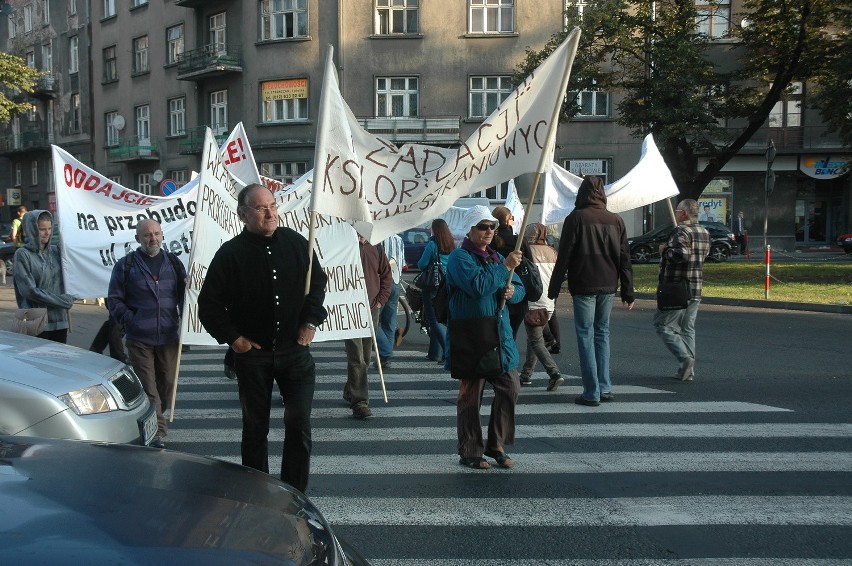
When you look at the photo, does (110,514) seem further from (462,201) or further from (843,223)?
(843,223)

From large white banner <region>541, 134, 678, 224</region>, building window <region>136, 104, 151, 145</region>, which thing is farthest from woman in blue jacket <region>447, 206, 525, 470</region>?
building window <region>136, 104, 151, 145</region>

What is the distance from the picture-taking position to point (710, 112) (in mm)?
26641

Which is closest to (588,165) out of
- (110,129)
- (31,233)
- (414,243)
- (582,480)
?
(414,243)

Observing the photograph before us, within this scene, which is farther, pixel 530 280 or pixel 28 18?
pixel 28 18

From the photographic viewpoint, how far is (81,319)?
54.2 feet

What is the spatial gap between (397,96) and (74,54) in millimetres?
22814

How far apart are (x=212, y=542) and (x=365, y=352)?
573cm

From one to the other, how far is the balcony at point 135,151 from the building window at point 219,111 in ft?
13.0

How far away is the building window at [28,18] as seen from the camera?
52.8 meters

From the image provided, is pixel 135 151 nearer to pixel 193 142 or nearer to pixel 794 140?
pixel 193 142

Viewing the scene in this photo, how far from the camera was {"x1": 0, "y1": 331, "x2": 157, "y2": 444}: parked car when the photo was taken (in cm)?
493

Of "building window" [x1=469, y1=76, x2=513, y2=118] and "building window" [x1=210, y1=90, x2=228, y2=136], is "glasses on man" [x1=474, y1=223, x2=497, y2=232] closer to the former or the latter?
"building window" [x1=469, y1=76, x2=513, y2=118]

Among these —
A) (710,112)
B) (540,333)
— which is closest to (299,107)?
(710,112)

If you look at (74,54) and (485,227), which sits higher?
(74,54)
